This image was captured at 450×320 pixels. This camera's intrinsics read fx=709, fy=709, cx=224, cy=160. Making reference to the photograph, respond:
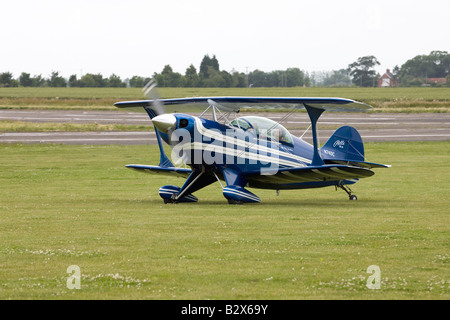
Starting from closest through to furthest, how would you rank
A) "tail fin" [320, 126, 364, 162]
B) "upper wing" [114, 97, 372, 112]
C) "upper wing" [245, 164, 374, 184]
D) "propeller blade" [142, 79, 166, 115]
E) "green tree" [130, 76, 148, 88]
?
"upper wing" [114, 97, 372, 112]
"upper wing" [245, 164, 374, 184]
"propeller blade" [142, 79, 166, 115]
"tail fin" [320, 126, 364, 162]
"green tree" [130, 76, 148, 88]

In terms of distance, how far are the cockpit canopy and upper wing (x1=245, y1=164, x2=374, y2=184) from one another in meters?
1.05

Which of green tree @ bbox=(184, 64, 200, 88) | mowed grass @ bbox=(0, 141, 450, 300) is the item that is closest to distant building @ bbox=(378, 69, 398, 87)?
green tree @ bbox=(184, 64, 200, 88)

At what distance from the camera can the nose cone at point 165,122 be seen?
17.2 metres

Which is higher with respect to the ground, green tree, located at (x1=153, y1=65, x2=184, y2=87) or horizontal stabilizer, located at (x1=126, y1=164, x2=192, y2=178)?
Answer: green tree, located at (x1=153, y1=65, x2=184, y2=87)

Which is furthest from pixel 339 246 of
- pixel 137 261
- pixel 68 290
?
pixel 68 290

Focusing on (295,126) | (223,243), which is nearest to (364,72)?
(295,126)

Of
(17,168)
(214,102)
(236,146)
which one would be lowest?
(17,168)

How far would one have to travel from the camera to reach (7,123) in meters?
51.2

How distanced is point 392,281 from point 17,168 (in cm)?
2270

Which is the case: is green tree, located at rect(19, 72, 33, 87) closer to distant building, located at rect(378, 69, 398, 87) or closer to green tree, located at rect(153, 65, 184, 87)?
green tree, located at rect(153, 65, 184, 87)

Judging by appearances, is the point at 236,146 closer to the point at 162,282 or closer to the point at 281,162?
the point at 281,162

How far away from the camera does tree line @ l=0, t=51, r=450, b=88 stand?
126938 millimetres

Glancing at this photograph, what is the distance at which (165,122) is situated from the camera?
56.3ft

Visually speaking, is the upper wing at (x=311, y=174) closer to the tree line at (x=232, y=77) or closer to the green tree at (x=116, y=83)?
the tree line at (x=232, y=77)
